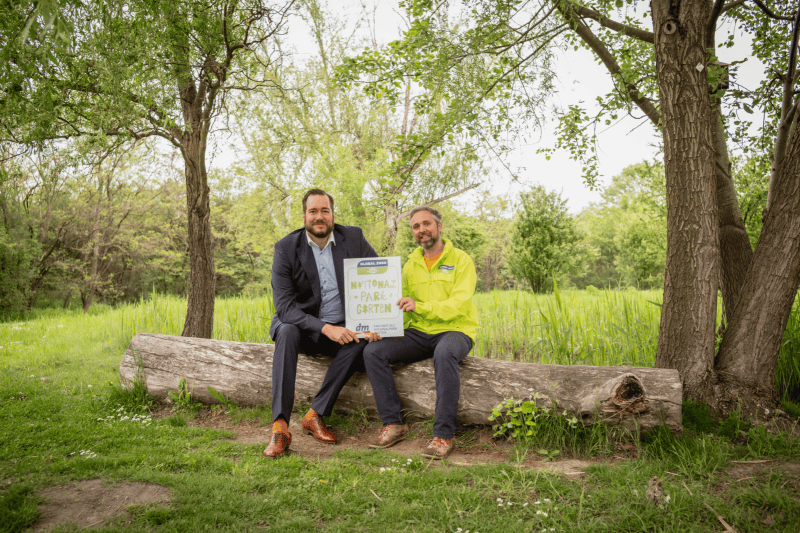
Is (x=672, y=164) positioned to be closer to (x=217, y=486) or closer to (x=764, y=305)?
(x=764, y=305)

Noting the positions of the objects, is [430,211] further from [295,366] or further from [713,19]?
[713,19]

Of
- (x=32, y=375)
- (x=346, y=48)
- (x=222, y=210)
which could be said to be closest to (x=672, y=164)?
(x=32, y=375)

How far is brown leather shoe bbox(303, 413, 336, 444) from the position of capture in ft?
11.6

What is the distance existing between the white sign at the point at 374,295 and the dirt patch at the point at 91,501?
174 cm

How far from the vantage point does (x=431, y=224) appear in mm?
3871

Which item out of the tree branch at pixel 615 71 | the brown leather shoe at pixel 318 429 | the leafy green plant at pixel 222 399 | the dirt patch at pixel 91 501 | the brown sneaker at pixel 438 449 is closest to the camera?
the dirt patch at pixel 91 501

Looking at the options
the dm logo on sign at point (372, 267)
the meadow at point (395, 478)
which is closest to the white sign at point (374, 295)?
the dm logo on sign at point (372, 267)

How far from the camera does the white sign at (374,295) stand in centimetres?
370

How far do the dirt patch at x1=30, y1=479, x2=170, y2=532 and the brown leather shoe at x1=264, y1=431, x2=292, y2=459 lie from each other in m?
0.71

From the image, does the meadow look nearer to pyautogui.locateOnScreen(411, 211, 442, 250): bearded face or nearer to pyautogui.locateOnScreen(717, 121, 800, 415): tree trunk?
pyautogui.locateOnScreen(717, 121, 800, 415): tree trunk

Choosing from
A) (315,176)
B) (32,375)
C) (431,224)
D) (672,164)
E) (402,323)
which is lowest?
(32,375)

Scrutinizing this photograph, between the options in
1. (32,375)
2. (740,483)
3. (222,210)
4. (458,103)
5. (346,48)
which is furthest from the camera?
(222,210)

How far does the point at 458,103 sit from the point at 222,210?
66.3 ft

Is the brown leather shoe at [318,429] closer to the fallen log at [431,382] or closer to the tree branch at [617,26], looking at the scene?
the fallen log at [431,382]
